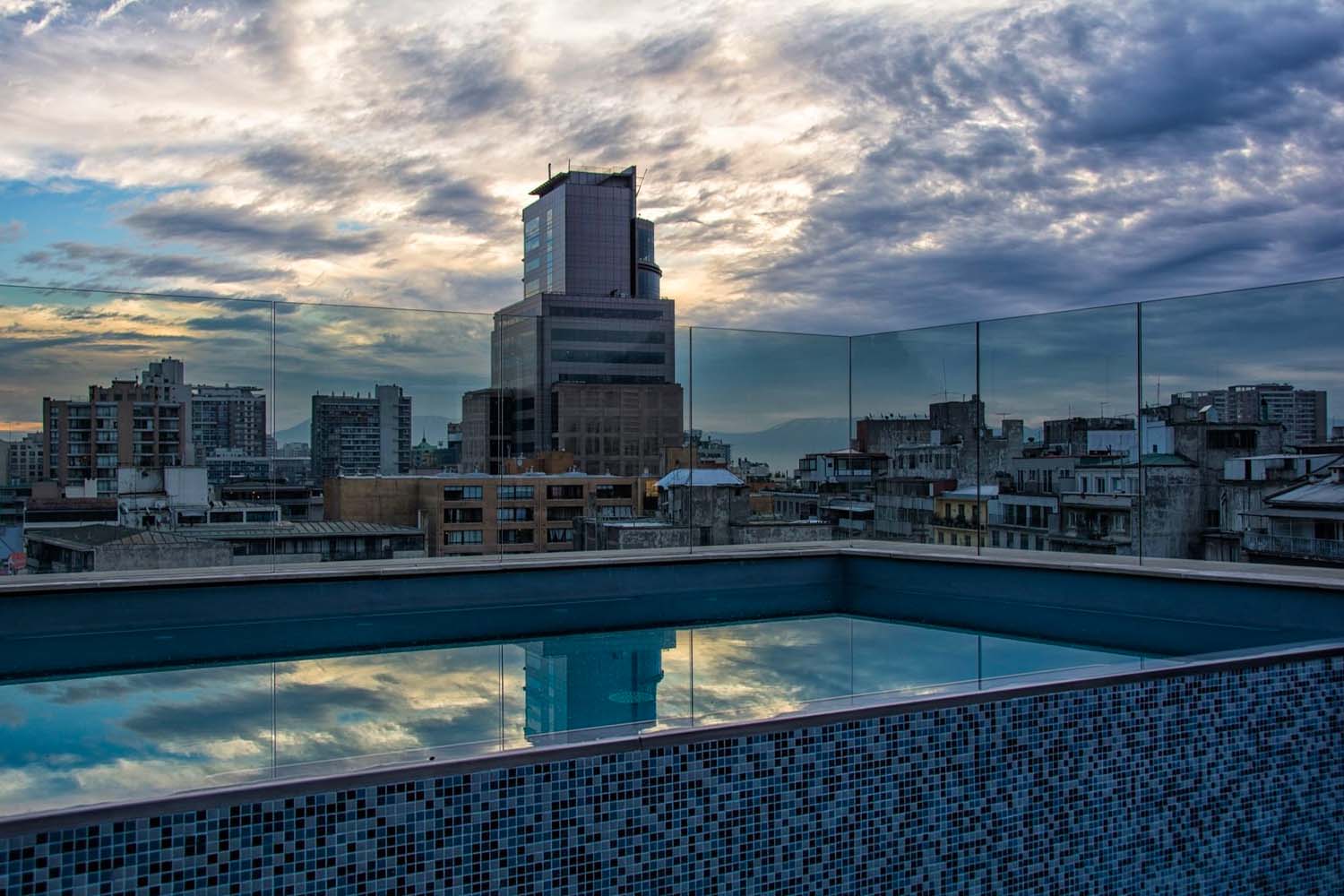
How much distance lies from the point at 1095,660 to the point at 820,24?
8.87m

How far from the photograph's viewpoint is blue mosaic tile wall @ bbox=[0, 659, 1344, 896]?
2.07 meters

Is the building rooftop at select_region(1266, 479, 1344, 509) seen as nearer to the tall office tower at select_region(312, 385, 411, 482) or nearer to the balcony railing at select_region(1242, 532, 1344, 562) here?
the balcony railing at select_region(1242, 532, 1344, 562)

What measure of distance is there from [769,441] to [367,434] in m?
3.22

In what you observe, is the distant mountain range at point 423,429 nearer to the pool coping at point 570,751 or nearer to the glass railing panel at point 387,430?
the glass railing panel at point 387,430

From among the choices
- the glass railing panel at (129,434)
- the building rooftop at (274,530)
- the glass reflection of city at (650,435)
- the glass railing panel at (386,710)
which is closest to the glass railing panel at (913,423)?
the glass reflection of city at (650,435)

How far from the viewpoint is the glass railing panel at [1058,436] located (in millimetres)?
6352

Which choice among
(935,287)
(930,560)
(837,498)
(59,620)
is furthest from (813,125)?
(59,620)

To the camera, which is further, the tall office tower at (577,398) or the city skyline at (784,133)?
the city skyline at (784,133)

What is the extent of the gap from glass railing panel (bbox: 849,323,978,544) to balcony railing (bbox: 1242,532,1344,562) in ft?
6.40

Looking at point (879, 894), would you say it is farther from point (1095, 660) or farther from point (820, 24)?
point (820, 24)

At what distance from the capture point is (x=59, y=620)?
17.6ft

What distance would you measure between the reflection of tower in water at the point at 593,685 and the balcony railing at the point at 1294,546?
3764 mm

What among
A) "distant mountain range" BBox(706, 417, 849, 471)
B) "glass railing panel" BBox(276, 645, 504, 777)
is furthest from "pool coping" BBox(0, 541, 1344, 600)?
"glass railing panel" BBox(276, 645, 504, 777)

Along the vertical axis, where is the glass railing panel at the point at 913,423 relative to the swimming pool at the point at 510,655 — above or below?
above
